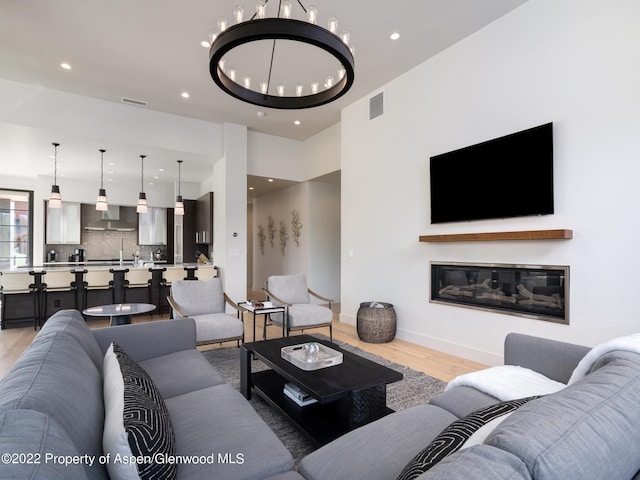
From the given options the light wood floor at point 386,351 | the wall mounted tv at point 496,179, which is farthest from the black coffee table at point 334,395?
the wall mounted tv at point 496,179

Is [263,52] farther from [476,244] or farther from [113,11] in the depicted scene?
[476,244]

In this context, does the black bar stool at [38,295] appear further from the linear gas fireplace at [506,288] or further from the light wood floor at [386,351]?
the linear gas fireplace at [506,288]

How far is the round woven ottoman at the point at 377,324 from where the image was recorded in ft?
14.5

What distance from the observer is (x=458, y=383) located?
1.99 metres

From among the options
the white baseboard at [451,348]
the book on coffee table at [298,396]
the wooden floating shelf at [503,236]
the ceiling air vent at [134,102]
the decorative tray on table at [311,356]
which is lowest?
the white baseboard at [451,348]

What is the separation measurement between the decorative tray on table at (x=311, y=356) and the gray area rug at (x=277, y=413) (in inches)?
16.6

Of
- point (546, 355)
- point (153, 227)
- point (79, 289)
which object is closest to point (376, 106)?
point (546, 355)

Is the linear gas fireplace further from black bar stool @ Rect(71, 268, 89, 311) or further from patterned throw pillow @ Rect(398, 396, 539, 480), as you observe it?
black bar stool @ Rect(71, 268, 89, 311)

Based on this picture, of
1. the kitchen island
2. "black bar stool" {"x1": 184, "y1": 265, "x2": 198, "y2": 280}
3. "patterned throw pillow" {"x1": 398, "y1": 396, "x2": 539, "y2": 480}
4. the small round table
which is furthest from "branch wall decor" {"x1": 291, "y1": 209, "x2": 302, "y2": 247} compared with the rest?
"patterned throw pillow" {"x1": 398, "y1": 396, "x2": 539, "y2": 480}

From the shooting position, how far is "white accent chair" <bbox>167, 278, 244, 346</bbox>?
3551 mm

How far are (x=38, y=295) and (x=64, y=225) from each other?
3.66 m

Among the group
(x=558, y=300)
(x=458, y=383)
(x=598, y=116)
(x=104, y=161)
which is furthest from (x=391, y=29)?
(x=104, y=161)

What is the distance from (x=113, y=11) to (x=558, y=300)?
5139mm

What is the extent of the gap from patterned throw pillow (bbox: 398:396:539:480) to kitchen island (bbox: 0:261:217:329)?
5939 mm
